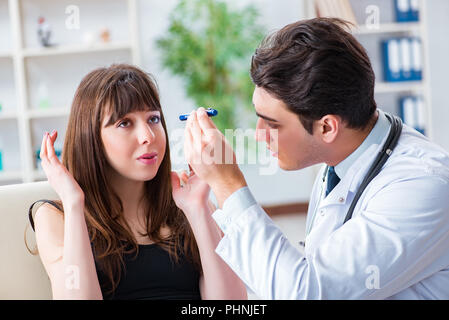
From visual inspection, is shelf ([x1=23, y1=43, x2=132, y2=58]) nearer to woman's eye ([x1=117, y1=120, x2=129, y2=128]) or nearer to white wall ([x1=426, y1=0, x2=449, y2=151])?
white wall ([x1=426, y1=0, x2=449, y2=151])

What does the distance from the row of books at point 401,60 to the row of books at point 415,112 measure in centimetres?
17

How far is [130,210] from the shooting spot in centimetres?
165

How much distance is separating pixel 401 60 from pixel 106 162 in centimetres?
356

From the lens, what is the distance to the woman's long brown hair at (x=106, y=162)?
59.9 inches

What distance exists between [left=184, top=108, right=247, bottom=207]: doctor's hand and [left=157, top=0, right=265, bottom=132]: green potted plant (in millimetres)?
3359

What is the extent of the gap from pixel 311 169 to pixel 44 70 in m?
2.36

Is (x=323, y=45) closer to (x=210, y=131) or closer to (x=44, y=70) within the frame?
(x=210, y=131)

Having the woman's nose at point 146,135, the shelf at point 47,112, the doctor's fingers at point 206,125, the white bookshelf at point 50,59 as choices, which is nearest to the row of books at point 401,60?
the white bookshelf at point 50,59

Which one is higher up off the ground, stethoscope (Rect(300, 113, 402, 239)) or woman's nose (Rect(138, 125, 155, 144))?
woman's nose (Rect(138, 125, 155, 144))

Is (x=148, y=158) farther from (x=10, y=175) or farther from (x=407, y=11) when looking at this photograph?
(x=407, y=11)

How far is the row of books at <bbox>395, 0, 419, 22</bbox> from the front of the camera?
181 inches

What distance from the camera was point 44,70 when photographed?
4.60 metres

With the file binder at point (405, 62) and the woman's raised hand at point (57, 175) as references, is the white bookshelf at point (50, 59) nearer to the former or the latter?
the file binder at point (405, 62)

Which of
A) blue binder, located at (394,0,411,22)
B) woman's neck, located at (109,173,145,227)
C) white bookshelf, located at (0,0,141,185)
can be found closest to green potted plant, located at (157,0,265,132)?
white bookshelf, located at (0,0,141,185)
